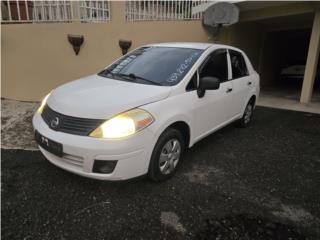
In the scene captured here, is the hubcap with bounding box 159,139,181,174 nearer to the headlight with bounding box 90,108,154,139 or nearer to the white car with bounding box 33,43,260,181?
the white car with bounding box 33,43,260,181

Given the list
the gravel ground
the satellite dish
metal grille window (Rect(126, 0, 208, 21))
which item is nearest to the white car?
the gravel ground

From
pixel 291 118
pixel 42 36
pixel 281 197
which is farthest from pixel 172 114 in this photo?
pixel 42 36

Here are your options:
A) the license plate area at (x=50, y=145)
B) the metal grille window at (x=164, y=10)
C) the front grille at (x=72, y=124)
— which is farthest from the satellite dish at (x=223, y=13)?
the license plate area at (x=50, y=145)

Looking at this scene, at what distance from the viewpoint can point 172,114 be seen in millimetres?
3078

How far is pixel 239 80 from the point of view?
15.3 ft

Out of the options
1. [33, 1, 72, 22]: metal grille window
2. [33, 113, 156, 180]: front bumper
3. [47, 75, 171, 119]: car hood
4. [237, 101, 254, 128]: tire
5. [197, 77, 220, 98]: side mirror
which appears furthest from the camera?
[33, 1, 72, 22]: metal grille window

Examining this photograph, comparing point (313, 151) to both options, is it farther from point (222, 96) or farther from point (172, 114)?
point (172, 114)

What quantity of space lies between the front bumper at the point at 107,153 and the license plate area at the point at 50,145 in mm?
40

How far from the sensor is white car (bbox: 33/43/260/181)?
8.74 ft

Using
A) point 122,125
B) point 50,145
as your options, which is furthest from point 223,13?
point 50,145

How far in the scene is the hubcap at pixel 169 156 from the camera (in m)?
3.13

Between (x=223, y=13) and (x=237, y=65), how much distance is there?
298cm

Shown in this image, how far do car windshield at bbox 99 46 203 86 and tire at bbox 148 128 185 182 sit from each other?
0.65m

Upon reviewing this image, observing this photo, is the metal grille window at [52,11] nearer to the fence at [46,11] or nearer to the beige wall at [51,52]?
the fence at [46,11]
